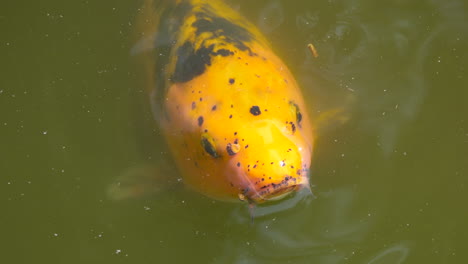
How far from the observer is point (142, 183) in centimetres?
305

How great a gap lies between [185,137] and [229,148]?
366mm

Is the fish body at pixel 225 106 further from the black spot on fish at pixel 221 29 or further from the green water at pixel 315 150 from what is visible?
the green water at pixel 315 150

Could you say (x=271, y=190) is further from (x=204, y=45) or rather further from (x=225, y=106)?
(x=204, y=45)

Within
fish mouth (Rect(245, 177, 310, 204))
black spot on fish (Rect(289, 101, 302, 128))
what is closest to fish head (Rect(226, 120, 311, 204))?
fish mouth (Rect(245, 177, 310, 204))

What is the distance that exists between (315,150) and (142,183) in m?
0.94

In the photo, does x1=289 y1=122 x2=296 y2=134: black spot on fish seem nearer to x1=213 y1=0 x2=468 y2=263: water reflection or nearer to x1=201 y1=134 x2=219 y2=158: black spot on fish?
x1=201 y1=134 x2=219 y2=158: black spot on fish

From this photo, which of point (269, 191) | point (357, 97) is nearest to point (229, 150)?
point (269, 191)

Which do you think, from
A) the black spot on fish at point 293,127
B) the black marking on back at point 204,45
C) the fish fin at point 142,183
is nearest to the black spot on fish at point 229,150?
the black spot on fish at point 293,127

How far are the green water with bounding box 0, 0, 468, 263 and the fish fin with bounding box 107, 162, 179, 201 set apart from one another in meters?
0.04

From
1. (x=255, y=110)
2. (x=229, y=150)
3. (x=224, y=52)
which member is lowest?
(x=229, y=150)

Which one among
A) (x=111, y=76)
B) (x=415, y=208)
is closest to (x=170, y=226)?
(x=111, y=76)

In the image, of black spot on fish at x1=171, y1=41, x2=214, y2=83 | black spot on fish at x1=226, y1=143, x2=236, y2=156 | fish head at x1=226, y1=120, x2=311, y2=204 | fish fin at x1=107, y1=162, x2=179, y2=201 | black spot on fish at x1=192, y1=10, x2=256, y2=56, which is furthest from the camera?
fish fin at x1=107, y1=162, x2=179, y2=201

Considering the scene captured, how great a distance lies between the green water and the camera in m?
2.89

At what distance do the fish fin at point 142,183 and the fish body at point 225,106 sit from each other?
20 centimetres
